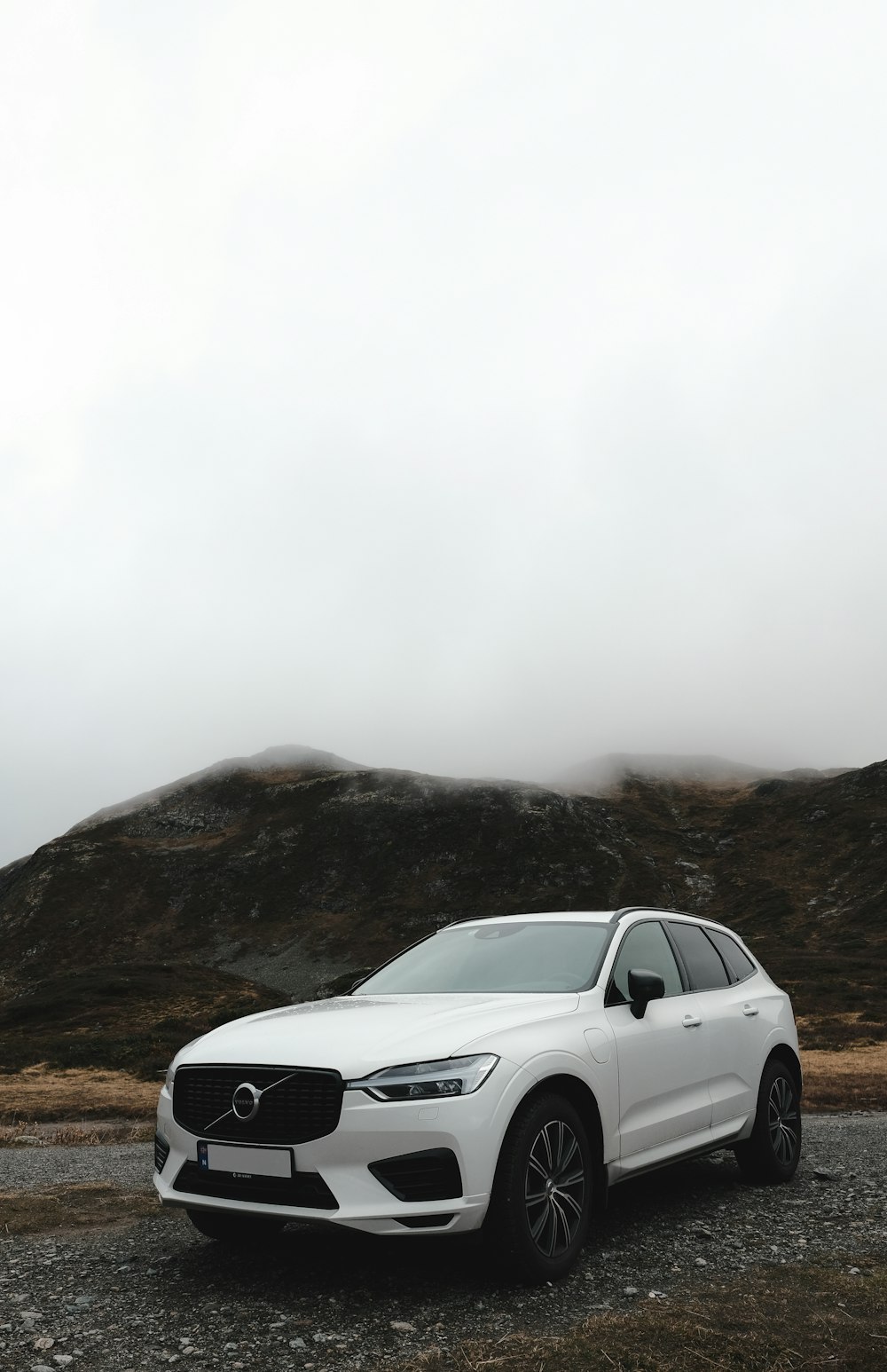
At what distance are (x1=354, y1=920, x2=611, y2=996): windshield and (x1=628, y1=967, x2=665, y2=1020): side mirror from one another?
275mm

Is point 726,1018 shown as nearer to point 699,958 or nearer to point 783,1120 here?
point 699,958

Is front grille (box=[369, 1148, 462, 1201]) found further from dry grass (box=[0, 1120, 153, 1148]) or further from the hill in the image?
the hill

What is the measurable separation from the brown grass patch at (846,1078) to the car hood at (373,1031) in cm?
1365

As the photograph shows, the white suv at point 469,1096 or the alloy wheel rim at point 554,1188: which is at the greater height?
the white suv at point 469,1096

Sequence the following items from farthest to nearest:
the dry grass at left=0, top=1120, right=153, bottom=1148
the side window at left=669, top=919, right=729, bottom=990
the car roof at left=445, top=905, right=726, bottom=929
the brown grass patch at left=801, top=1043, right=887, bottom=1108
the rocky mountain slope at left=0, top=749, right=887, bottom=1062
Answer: the rocky mountain slope at left=0, top=749, right=887, bottom=1062 → the brown grass patch at left=801, top=1043, right=887, bottom=1108 → the dry grass at left=0, top=1120, right=153, bottom=1148 → the side window at left=669, top=919, right=729, bottom=990 → the car roof at left=445, top=905, right=726, bottom=929

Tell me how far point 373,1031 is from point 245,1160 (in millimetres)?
919

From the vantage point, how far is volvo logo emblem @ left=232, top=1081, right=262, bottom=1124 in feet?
17.8

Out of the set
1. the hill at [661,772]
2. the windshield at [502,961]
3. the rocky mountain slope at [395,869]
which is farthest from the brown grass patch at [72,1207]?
the hill at [661,772]

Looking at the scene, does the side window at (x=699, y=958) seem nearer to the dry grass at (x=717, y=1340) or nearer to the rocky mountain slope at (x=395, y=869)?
the dry grass at (x=717, y=1340)

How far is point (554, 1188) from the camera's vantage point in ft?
18.5

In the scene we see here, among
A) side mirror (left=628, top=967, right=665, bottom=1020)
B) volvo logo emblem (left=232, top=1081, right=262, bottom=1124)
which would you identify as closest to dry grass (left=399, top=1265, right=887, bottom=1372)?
volvo logo emblem (left=232, top=1081, right=262, bottom=1124)

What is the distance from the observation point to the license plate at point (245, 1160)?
5.23 metres

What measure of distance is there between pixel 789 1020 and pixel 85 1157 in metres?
9.02

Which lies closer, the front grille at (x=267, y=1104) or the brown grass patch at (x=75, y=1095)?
the front grille at (x=267, y=1104)
